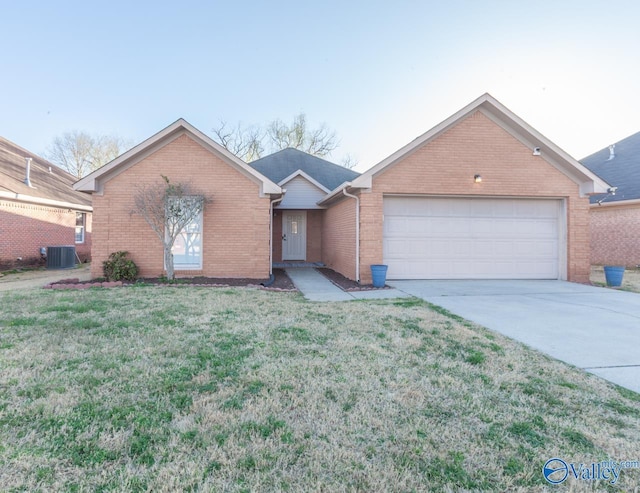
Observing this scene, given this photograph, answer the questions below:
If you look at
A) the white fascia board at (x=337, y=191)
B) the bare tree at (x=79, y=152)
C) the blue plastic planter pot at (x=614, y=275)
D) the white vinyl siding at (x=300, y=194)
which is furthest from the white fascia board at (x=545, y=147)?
the bare tree at (x=79, y=152)

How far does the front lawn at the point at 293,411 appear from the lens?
2.07 meters

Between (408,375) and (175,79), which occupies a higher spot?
(175,79)

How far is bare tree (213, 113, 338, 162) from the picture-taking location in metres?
30.4

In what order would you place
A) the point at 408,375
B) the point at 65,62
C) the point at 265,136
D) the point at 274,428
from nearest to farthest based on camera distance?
the point at 274,428 < the point at 408,375 < the point at 65,62 < the point at 265,136

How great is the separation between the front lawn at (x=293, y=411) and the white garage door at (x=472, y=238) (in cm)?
558

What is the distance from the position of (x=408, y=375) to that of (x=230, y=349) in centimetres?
209

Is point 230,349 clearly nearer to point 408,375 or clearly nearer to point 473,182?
point 408,375

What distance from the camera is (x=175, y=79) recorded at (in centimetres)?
1727

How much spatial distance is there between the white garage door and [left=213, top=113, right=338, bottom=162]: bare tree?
71.5 ft

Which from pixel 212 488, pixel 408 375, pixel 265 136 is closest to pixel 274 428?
pixel 212 488

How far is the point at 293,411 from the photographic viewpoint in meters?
2.79

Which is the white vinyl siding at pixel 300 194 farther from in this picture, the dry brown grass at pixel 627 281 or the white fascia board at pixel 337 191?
the dry brown grass at pixel 627 281

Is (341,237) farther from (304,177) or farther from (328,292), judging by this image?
(304,177)

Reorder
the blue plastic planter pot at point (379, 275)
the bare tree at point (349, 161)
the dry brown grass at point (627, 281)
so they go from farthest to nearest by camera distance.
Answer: the bare tree at point (349, 161) → the dry brown grass at point (627, 281) → the blue plastic planter pot at point (379, 275)
